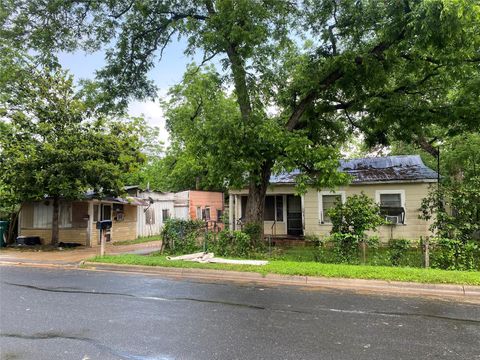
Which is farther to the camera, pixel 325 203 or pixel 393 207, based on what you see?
pixel 325 203

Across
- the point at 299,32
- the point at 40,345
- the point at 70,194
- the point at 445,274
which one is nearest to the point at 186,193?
the point at 70,194

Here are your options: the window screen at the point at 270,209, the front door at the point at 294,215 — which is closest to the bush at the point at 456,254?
the front door at the point at 294,215

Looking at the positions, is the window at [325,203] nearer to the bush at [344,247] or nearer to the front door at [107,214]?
the bush at [344,247]

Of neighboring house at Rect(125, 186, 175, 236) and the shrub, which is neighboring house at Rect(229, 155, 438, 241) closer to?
the shrub

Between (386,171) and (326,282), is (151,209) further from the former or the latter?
(326,282)

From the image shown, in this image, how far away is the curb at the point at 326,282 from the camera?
26.8 feet

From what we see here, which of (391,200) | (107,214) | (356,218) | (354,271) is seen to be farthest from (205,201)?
(354,271)

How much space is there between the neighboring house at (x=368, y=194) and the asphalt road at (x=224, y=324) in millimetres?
6738

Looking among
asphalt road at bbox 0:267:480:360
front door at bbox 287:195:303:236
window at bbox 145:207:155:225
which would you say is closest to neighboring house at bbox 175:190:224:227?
window at bbox 145:207:155:225

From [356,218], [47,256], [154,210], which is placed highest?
[154,210]

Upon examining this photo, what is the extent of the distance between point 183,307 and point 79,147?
11.3 m

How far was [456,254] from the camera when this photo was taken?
10.0 metres

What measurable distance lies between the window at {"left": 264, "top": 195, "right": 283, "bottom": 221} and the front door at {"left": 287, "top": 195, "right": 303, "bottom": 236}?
410 mm

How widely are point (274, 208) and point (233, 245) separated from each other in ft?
22.2
